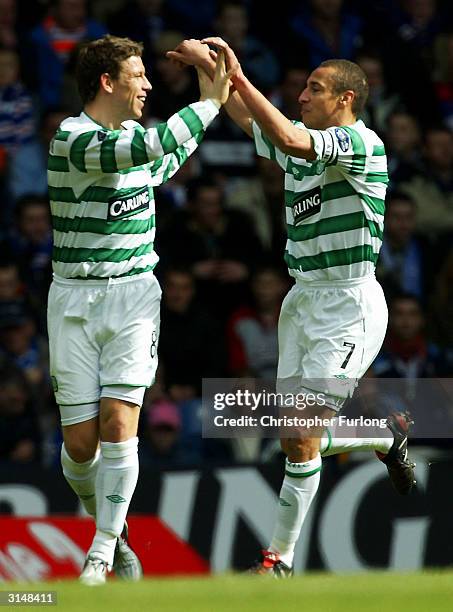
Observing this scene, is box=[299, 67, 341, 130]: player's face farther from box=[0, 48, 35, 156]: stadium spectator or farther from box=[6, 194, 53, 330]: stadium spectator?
box=[0, 48, 35, 156]: stadium spectator

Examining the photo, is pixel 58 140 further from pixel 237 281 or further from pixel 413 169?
pixel 413 169

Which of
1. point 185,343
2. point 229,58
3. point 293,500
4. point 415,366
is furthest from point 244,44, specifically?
point 293,500

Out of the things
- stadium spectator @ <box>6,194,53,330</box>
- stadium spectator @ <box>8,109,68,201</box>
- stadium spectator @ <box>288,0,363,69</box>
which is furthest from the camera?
stadium spectator @ <box>288,0,363,69</box>

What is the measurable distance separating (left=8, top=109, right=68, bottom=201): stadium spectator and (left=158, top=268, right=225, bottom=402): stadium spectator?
158cm

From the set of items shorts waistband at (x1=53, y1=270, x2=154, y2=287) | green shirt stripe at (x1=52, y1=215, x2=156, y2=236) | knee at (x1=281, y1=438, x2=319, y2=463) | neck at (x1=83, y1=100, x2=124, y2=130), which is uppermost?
neck at (x1=83, y1=100, x2=124, y2=130)

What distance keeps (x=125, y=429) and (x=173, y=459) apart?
3505mm

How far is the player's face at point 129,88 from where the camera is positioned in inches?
348

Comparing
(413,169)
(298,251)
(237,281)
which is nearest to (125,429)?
(298,251)

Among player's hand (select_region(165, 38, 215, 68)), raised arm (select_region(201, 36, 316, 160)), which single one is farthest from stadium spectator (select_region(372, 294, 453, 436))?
player's hand (select_region(165, 38, 215, 68))

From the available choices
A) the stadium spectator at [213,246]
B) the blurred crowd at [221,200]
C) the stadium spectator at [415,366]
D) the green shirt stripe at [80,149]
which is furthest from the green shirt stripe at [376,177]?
the stadium spectator at [213,246]

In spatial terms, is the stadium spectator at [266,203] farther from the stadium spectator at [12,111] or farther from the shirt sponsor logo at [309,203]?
the shirt sponsor logo at [309,203]

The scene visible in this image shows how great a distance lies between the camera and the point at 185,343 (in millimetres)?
12719

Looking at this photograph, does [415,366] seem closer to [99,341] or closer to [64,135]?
[99,341]

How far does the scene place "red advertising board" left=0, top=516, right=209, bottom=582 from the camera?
1130 cm
